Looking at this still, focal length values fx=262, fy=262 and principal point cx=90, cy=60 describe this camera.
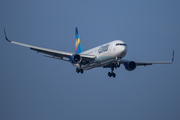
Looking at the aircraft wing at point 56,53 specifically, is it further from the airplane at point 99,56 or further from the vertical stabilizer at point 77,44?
the vertical stabilizer at point 77,44

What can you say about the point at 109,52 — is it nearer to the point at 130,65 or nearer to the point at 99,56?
the point at 99,56

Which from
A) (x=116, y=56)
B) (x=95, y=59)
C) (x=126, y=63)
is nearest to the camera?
(x=116, y=56)

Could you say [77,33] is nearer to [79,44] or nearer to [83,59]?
[79,44]

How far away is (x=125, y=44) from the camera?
4091 centimetres

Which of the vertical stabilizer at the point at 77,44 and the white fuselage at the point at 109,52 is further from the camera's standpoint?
the vertical stabilizer at the point at 77,44

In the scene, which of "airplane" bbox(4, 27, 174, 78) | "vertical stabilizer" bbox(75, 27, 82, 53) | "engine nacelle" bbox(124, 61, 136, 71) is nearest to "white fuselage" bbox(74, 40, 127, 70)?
"airplane" bbox(4, 27, 174, 78)

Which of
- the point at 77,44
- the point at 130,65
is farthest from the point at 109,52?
the point at 77,44

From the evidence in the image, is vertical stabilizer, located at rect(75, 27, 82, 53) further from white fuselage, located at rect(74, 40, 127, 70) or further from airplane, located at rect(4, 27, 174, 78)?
white fuselage, located at rect(74, 40, 127, 70)

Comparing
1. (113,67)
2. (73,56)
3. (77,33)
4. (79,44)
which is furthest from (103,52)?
(77,33)

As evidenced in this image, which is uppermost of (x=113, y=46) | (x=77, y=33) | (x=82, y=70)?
(x=77, y=33)

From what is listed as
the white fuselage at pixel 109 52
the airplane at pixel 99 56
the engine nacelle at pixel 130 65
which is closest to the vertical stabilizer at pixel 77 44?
the airplane at pixel 99 56

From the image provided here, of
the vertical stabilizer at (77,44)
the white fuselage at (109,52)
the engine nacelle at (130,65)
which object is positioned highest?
the vertical stabilizer at (77,44)

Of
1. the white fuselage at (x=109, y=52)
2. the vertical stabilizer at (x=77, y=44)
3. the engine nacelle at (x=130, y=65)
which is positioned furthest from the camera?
the vertical stabilizer at (x=77, y=44)

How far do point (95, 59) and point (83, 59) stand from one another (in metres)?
2.22
